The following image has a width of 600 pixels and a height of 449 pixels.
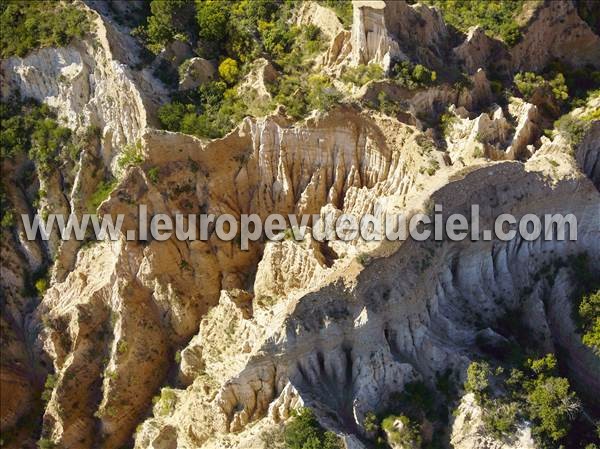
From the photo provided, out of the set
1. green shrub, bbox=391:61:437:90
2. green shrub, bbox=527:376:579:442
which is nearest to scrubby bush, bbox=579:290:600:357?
green shrub, bbox=527:376:579:442

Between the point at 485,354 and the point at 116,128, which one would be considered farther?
the point at 116,128

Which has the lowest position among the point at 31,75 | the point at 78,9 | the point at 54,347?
the point at 54,347

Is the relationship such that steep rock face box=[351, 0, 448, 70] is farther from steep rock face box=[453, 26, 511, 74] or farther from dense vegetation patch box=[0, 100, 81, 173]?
dense vegetation patch box=[0, 100, 81, 173]

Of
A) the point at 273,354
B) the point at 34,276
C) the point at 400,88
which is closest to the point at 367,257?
the point at 273,354

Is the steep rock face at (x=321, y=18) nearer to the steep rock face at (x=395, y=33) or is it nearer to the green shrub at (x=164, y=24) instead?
the steep rock face at (x=395, y=33)

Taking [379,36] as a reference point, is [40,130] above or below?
below

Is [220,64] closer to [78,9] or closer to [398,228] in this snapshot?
[78,9]

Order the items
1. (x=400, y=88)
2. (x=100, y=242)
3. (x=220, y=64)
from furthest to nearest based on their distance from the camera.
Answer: (x=220, y=64), (x=100, y=242), (x=400, y=88)

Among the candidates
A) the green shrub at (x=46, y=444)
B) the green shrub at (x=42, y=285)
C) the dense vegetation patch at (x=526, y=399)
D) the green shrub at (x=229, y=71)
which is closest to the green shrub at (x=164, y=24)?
the green shrub at (x=229, y=71)
